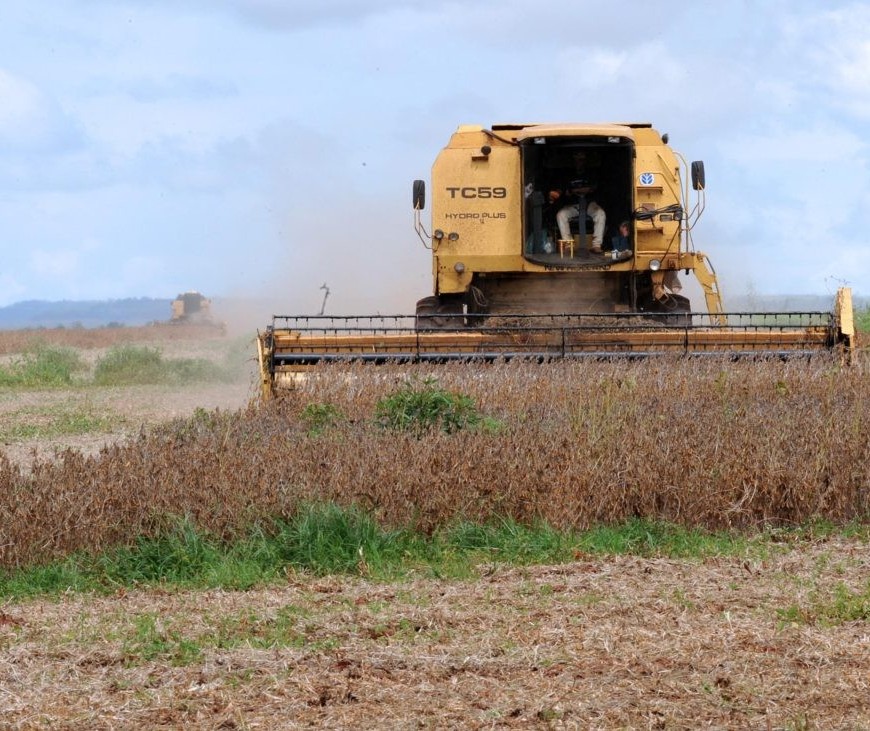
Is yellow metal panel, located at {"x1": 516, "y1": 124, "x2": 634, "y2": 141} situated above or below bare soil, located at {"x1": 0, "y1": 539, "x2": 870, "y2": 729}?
above

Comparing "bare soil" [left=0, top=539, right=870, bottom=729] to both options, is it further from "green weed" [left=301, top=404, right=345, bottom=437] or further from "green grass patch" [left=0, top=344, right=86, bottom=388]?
"green grass patch" [left=0, top=344, right=86, bottom=388]

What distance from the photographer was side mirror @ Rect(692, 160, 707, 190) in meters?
14.3

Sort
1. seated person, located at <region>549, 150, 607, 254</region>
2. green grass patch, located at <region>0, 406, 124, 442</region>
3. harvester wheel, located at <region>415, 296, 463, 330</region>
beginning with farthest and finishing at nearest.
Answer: harvester wheel, located at <region>415, 296, 463, 330</region> < green grass patch, located at <region>0, 406, 124, 442</region> < seated person, located at <region>549, 150, 607, 254</region>

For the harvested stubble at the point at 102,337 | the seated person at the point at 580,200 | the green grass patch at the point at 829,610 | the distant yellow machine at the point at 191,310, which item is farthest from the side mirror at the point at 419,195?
the distant yellow machine at the point at 191,310

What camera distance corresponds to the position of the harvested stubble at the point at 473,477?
7598 mm

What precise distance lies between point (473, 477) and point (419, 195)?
676cm

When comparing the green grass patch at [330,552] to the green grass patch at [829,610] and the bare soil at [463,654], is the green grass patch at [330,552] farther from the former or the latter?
the green grass patch at [829,610]

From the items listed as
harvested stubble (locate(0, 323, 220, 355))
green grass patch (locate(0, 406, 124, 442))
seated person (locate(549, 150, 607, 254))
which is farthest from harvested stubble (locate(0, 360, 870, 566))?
harvested stubble (locate(0, 323, 220, 355))

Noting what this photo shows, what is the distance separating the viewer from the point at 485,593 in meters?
6.48

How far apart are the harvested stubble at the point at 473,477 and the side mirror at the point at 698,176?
5.02 metres

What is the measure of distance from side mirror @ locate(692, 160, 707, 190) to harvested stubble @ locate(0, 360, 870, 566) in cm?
502

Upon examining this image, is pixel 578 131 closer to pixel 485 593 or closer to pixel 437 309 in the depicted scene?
pixel 437 309

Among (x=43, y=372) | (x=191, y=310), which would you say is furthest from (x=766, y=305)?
(x=191, y=310)

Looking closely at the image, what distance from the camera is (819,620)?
5.75 m
